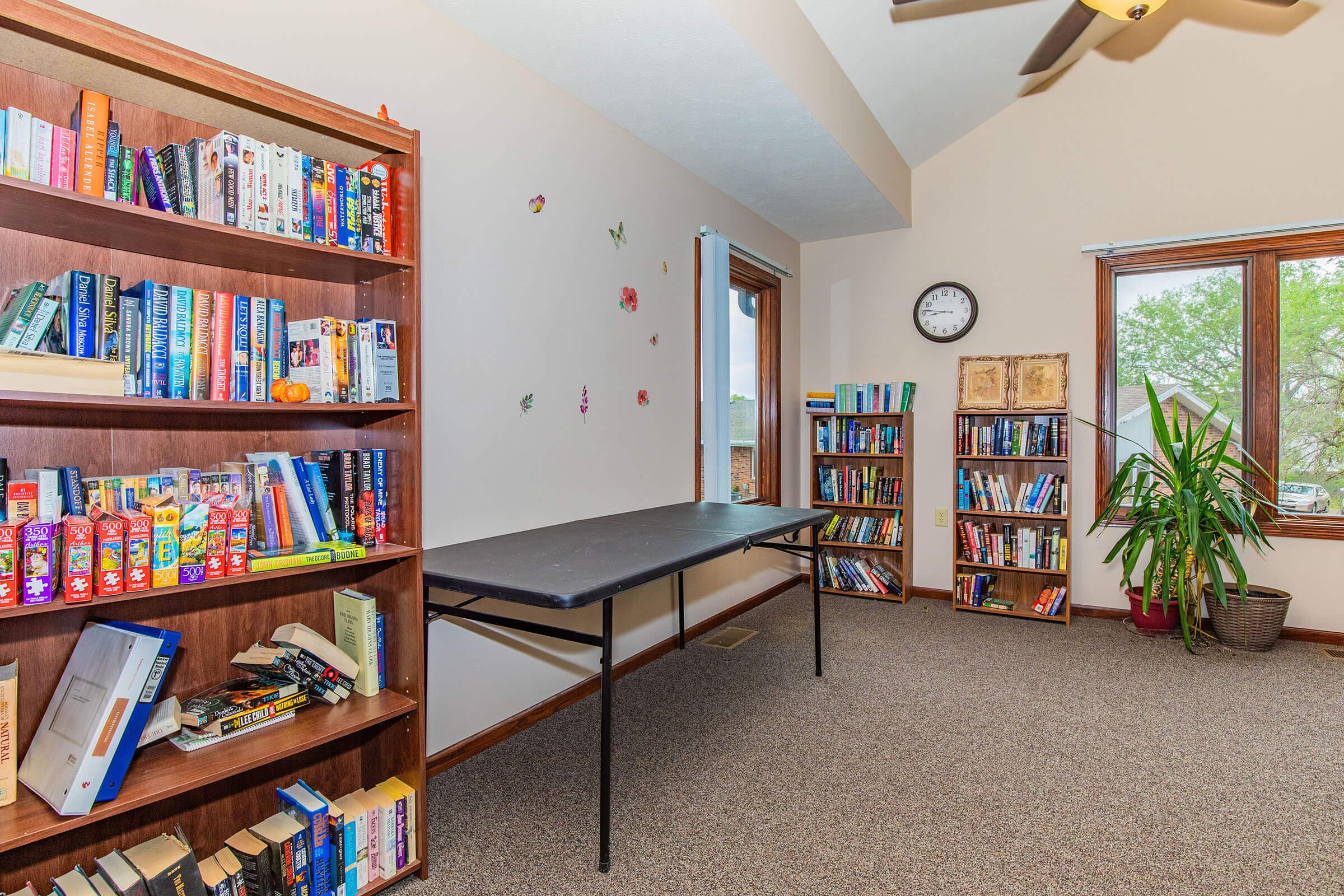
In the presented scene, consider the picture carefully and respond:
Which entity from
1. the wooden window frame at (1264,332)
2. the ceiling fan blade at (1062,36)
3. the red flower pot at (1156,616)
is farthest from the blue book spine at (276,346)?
the wooden window frame at (1264,332)

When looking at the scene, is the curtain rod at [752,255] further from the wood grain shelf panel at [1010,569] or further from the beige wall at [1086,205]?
the wood grain shelf panel at [1010,569]

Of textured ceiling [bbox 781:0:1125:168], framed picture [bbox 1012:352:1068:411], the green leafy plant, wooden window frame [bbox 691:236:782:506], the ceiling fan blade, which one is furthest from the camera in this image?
wooden window frame [bbox 691:236:782:506]

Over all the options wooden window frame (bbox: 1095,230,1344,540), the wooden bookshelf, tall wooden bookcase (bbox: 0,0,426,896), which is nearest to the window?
the wooden bookshelf

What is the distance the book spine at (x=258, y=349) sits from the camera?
147 cm

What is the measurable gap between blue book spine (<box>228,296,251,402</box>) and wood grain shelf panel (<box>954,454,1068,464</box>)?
3687 millimetres

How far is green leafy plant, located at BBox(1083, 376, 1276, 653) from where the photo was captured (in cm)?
330

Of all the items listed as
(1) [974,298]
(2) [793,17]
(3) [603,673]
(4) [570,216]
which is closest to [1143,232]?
(1) [974,298]

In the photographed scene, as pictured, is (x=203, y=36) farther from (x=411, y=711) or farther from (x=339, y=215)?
(x=411, y=711)

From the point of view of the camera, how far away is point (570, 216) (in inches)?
107

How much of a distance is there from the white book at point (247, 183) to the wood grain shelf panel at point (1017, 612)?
394 cm

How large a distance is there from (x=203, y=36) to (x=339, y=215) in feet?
1.74

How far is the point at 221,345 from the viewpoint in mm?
1412

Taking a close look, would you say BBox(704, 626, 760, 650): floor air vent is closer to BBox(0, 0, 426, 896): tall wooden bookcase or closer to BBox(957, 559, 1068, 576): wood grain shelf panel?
BBox(957, 559, 1068, 576): wood grain shelf panel

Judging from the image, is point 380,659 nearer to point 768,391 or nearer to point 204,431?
point 204,431
